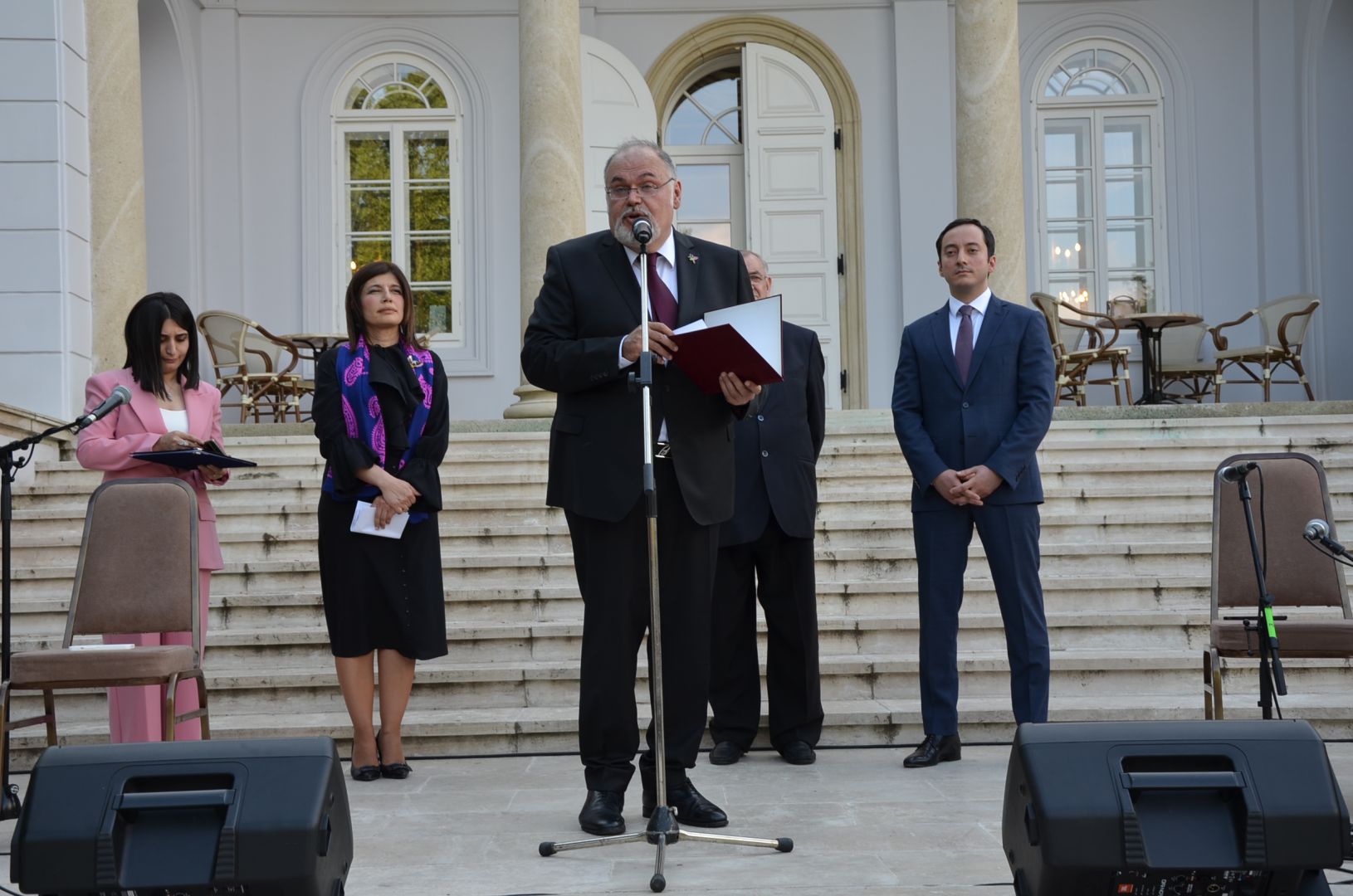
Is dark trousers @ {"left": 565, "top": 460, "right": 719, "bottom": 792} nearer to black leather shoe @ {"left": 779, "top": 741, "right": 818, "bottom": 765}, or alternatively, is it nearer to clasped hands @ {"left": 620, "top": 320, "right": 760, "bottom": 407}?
clasped hands @ {"left": 620, "top": 320, "right": 760, "bottom": 407}

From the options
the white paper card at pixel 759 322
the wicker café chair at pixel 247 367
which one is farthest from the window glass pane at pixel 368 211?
the white paper card at pixel 759 322

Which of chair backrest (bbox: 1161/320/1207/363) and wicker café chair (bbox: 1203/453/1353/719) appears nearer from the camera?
wicker café chair (bbox: 1203/453/1353/719)

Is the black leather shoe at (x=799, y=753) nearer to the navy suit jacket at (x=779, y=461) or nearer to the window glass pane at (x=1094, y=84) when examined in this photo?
the navy suit jacket at (x=779, y=461)

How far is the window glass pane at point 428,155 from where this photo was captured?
1275 cm

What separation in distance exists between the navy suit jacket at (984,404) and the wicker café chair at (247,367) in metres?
6.69

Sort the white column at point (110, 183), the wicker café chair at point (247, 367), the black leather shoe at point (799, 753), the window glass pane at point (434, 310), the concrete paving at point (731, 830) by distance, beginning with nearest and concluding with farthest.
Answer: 1. the concrete paving at point (731, 830)
2. the black leather shoe at point (799, 753)
3. the white column at point (110, 183)
4. the wicker café chair at point (247, 367)
5. the window glass pane at point (434, 310)

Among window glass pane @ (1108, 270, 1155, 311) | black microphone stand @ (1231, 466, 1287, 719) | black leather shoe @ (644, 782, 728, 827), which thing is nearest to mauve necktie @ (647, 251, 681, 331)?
black leather shoe @ (644, 782, 728, 827)

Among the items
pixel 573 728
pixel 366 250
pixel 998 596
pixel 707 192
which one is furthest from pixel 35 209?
pixel 998 596

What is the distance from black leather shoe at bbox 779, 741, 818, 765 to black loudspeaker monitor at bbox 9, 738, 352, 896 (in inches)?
108

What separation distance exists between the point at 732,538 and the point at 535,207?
5.02 m

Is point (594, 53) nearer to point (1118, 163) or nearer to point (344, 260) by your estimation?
point (344, 260)

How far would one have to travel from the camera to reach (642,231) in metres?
3.53

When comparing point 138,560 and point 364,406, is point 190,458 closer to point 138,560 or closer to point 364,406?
point 138,560

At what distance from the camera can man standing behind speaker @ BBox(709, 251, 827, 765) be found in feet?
17.2
